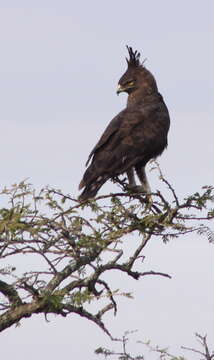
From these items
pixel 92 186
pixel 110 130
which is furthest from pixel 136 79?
pixel 92 186

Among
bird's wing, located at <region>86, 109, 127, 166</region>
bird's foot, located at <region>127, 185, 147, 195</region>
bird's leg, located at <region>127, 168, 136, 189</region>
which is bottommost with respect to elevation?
bird's foot, located at <region>127, 185, 147, 195</region>

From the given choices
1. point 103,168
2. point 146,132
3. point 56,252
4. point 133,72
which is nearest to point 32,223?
point 56,252

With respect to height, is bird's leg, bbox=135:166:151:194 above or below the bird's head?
below

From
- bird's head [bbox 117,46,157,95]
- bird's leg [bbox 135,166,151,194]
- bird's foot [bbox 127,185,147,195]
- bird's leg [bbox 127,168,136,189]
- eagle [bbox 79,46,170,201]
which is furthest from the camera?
bird's head [bbox 117,46,157,95]

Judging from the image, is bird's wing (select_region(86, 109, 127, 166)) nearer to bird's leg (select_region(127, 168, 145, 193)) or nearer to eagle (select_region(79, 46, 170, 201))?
eagle (select_region(79, 46, 170, 201))

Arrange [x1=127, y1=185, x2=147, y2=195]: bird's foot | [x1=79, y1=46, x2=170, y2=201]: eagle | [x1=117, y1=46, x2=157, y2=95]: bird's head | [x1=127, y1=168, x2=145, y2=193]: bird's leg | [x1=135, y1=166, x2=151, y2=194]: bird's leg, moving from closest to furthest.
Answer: [x1=79, y1=46, x2=170, y2=201]: eagle < [x1=127, y1=185, x2=147, y2=195]: bird's foot < [x1=127, y1=168, x2=145, y2=193]: bird's leg < [x1=135, y1=166, x2=151, y2=194]: bird's leg < [x1=117, y1=46, x2=157, y2=95]: bird's head

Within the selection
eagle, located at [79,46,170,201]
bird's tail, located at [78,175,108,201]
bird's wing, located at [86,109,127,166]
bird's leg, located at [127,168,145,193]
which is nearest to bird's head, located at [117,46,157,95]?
eagle, located at [79,46,170,201]

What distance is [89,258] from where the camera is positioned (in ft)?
24.1

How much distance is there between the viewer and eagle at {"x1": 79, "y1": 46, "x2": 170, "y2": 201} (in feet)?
35.0

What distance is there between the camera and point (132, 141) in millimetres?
11445

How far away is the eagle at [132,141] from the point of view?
→ 420 inches

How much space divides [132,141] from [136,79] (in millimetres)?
2172

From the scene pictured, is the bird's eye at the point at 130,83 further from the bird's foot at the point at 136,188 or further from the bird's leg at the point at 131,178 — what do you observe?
the bird's foot at the point at 136,188

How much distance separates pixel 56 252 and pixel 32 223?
0.29 meters
